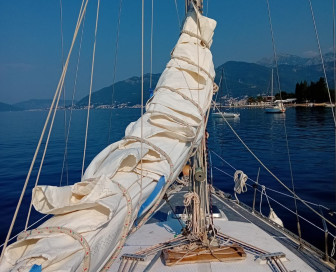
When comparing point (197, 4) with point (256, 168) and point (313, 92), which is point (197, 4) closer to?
point (256, 168)

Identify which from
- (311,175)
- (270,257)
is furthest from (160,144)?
(311,175)

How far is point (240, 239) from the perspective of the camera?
5355 millimetres

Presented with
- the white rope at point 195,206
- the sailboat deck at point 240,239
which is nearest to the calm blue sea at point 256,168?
the sailboat deck at point 240,239

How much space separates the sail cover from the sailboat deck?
6.33 ft

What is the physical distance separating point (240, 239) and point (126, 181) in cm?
355

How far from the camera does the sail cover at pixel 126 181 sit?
67.9 inches

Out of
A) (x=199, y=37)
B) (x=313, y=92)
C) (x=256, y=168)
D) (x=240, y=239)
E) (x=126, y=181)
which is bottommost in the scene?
(x=256, y=168)

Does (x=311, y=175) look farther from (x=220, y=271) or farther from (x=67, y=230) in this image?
(x=67, y=230)

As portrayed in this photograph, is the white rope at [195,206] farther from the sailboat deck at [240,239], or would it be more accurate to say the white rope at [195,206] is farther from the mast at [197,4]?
the mast at [197,4]

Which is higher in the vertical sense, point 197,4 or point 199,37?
point 197,4

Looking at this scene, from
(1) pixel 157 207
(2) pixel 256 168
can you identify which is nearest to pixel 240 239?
(1) pixel 157 207

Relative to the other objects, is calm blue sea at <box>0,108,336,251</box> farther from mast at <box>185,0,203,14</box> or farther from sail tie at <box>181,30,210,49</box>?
mast at <box>185,0,203,14</box>

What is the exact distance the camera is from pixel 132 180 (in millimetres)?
2535

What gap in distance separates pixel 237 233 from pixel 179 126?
10.6ft
